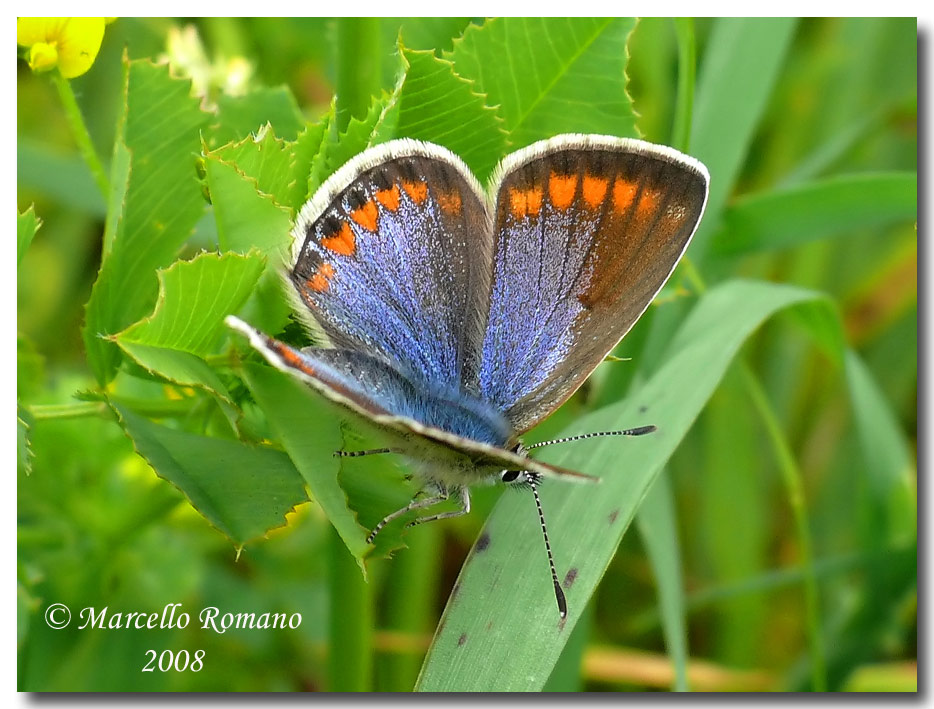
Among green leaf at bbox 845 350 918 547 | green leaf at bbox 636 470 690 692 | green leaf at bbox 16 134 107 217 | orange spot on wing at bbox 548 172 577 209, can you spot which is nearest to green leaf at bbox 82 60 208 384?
orange spot on wing at bbox 548 172 577 209

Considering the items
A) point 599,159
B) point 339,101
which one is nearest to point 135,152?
point 339,101

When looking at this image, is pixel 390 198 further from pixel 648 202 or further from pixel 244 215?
pixel 648 202

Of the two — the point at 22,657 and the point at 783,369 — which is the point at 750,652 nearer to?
the point at 783,369

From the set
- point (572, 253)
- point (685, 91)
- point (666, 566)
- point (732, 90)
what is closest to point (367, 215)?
point (572, 253)

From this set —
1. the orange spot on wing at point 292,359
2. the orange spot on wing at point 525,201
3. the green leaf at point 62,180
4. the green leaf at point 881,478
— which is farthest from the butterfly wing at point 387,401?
the green leaf at point 62,180

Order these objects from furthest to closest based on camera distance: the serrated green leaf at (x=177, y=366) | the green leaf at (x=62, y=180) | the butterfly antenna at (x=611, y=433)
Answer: the green leaf at (x=62, y=180), the butterfly antenna at (x=611, y=433), the serrated green leaf at (x=177, y=366)

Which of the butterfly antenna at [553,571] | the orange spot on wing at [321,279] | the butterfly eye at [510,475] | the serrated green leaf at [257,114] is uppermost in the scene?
the serrated green leaf at [257,114]

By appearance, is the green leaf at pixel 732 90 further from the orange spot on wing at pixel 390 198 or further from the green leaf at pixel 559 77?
the orange spot on wing at pixel 390 198
